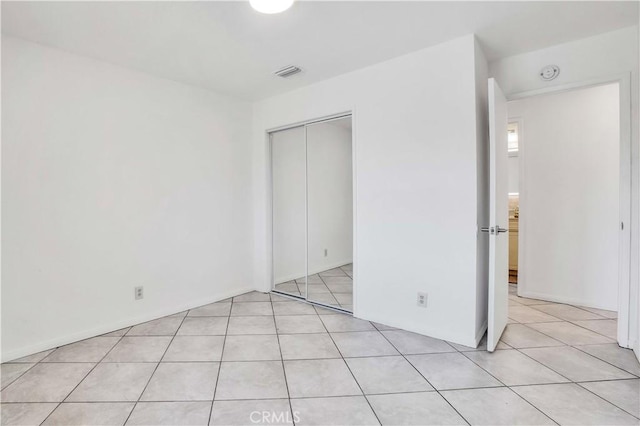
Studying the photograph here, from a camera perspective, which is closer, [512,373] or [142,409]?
[142,409]

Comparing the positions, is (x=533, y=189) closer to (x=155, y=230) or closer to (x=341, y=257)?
(x=341, y=257)

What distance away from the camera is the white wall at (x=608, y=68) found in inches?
91.7

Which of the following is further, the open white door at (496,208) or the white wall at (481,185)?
the white wall at (481,185)

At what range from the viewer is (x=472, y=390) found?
187 cm

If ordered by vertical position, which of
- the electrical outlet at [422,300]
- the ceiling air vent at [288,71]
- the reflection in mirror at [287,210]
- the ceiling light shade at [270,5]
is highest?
the ceiling air vent at [288,71]

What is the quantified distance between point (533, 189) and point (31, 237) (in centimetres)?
488

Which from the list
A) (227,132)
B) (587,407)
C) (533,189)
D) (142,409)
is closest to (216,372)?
(142,409)

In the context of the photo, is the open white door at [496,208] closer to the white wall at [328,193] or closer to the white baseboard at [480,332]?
the white baseboard at [480,332]

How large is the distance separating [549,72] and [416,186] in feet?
4.78

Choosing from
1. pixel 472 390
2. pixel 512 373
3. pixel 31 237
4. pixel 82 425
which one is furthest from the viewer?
pixel 31 237

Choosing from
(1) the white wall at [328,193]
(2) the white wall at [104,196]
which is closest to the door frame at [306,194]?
(1) the white wall at [328,193]

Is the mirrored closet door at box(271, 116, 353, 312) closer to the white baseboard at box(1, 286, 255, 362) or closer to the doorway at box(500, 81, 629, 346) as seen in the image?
the white baseboard at box(1, 286, 255, 362)

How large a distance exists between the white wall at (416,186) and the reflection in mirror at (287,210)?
97 centimetres

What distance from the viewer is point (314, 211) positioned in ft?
13.0
